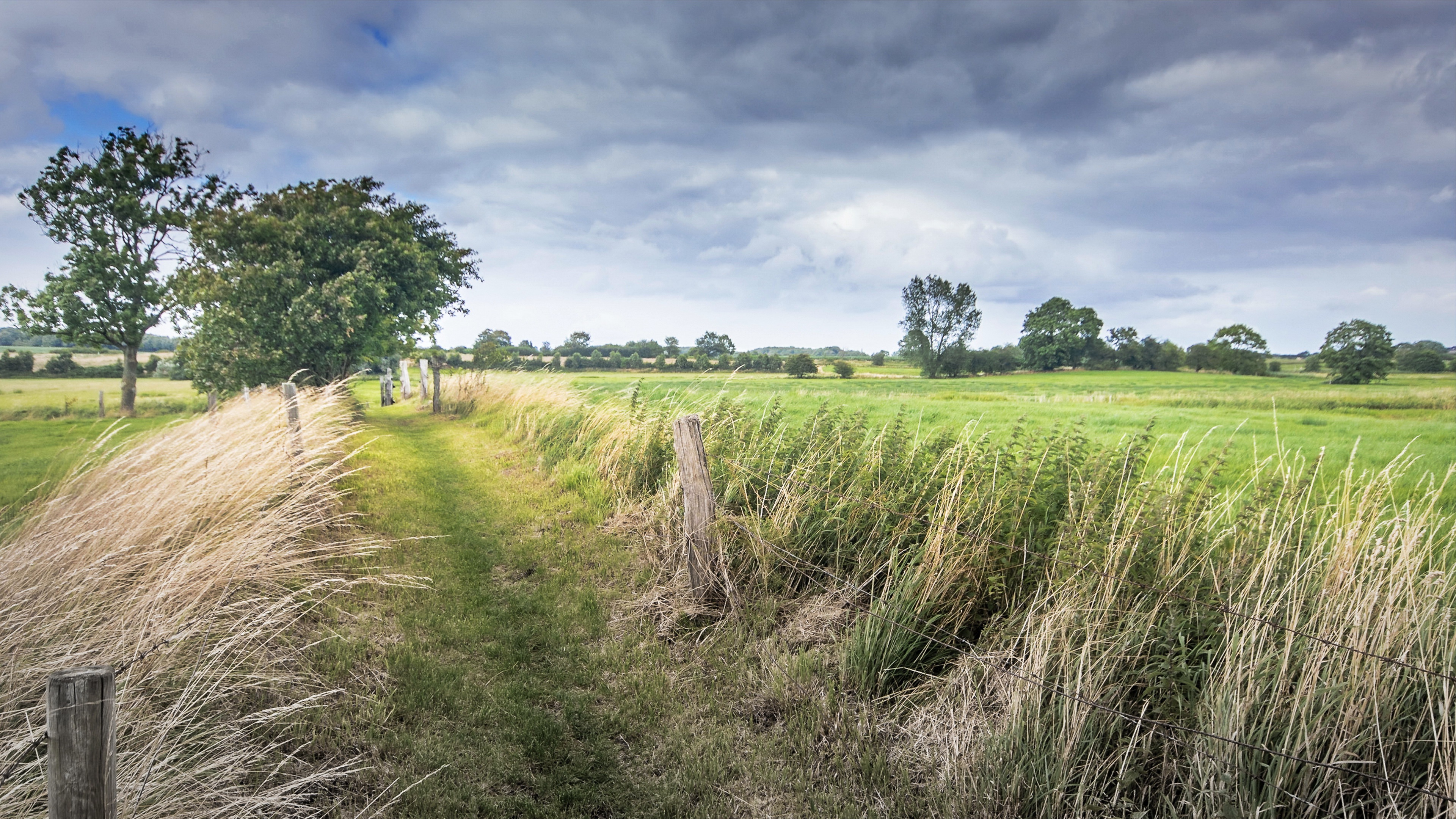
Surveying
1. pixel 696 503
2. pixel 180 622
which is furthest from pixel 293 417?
pixel 696 503

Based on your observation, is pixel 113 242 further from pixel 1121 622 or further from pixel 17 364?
pixel 1121 622

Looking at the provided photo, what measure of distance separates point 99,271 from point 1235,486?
30981 mm

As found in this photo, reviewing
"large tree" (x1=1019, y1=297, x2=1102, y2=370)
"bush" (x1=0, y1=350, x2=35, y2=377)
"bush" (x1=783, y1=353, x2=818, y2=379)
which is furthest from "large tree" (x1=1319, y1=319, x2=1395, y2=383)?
"bush" (x1=0, y1=350, x2=35, y2=377)

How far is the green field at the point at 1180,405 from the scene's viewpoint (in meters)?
10.6

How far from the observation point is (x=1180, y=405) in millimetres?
19875

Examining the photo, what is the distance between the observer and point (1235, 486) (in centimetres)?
807

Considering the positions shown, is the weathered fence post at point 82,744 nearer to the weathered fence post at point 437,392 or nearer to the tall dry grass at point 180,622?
the tall dry grass at point 180,622

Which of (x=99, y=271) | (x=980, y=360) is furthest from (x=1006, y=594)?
(x=980, y=360)

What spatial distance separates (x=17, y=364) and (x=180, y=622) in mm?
21108

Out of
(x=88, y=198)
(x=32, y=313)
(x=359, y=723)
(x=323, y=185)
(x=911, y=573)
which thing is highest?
(x=323, y=185)

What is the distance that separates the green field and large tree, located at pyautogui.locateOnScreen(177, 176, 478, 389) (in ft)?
25.8

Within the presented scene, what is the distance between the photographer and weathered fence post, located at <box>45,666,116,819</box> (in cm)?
154

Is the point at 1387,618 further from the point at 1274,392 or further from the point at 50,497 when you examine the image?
the point at 1274,392

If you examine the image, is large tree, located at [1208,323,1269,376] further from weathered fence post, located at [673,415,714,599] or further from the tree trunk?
the tree trunk
